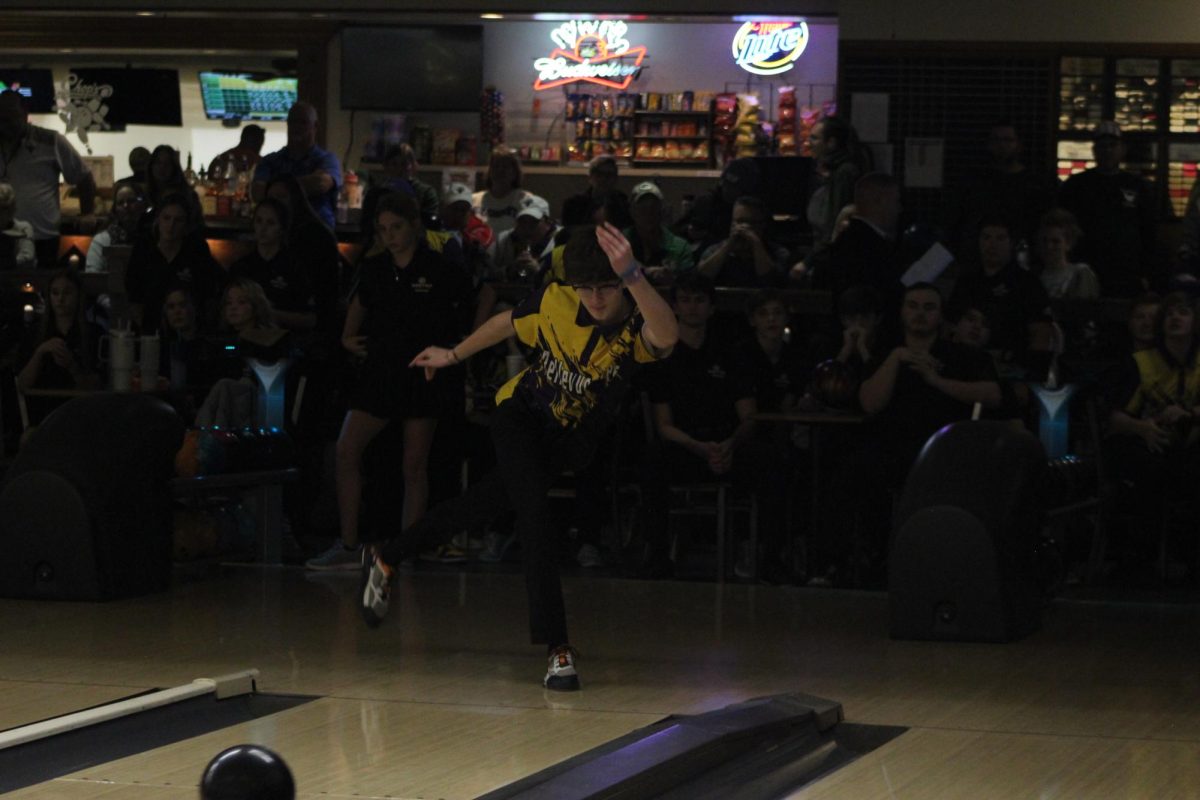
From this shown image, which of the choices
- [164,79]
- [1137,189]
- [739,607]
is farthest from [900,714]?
[164,79]

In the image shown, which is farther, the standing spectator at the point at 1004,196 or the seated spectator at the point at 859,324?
the standing spectator at the point at 1004,196

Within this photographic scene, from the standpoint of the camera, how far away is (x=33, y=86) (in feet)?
Result: 49.0

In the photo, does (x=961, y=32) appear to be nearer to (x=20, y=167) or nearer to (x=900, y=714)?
(x=20, y=167)

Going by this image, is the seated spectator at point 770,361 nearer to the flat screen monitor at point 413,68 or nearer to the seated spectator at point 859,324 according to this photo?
the seated spectator at point 859,324

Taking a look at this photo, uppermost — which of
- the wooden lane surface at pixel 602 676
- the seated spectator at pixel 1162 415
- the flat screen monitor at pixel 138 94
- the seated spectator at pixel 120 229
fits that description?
the flat screen monitor at pixel 138 94

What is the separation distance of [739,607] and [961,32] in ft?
17.1

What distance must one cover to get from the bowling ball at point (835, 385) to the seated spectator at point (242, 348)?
7.67 ft

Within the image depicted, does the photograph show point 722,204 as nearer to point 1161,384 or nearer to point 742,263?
point 742,263

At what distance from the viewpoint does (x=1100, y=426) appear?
26.1 feet

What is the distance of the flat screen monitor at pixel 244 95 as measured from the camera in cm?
1483

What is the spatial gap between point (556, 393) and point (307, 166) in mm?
→ 5403

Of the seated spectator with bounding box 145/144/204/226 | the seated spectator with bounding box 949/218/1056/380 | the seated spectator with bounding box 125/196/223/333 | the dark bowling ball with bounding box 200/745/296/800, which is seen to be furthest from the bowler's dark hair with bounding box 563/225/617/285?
the seated spectator with bounding box 145/144/204/226

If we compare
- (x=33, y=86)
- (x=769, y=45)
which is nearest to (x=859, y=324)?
(x=769, y=45)

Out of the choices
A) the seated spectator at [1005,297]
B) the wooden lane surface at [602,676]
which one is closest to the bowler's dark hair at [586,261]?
the wooden lane surface at [602,676]
